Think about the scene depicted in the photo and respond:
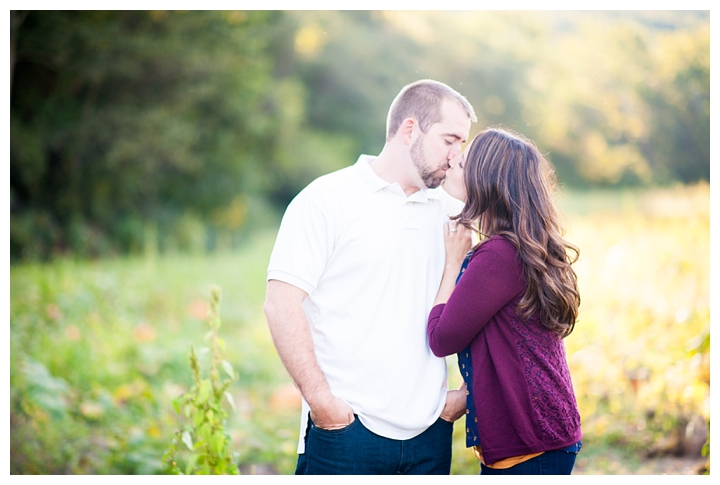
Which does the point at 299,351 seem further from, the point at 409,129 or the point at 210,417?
the point at 409,129

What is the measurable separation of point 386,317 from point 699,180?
6012 mm

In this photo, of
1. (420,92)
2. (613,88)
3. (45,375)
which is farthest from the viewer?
(613,88)

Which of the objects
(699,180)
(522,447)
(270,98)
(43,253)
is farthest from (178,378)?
(270,98)

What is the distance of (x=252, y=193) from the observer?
1335cm

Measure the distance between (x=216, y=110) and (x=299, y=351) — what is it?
9.53m

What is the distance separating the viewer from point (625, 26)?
716 centimetres

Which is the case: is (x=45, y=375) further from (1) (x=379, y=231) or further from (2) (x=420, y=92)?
(2) (x=420, y=92)

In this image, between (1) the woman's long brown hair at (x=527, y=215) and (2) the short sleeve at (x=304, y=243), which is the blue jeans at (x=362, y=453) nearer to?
(2) the short sleeve at (x=304, y=243)

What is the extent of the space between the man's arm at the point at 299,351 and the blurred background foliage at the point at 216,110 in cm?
344

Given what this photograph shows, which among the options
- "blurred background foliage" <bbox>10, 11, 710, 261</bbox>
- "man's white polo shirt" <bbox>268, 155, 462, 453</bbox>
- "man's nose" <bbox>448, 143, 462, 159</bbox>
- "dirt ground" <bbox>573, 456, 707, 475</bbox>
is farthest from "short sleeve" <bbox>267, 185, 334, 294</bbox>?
"blurred background foliage" <bbox>10, 11, 710, 261</bbox>

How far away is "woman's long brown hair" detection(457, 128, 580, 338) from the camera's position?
5.70 feet

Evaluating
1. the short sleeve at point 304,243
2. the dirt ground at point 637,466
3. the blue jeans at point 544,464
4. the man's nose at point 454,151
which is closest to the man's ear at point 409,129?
the man's nose at point 454,151

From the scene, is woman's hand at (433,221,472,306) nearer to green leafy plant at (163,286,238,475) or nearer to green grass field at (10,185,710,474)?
green grass field at (10,185,710,474)

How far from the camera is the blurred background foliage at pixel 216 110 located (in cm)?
693
